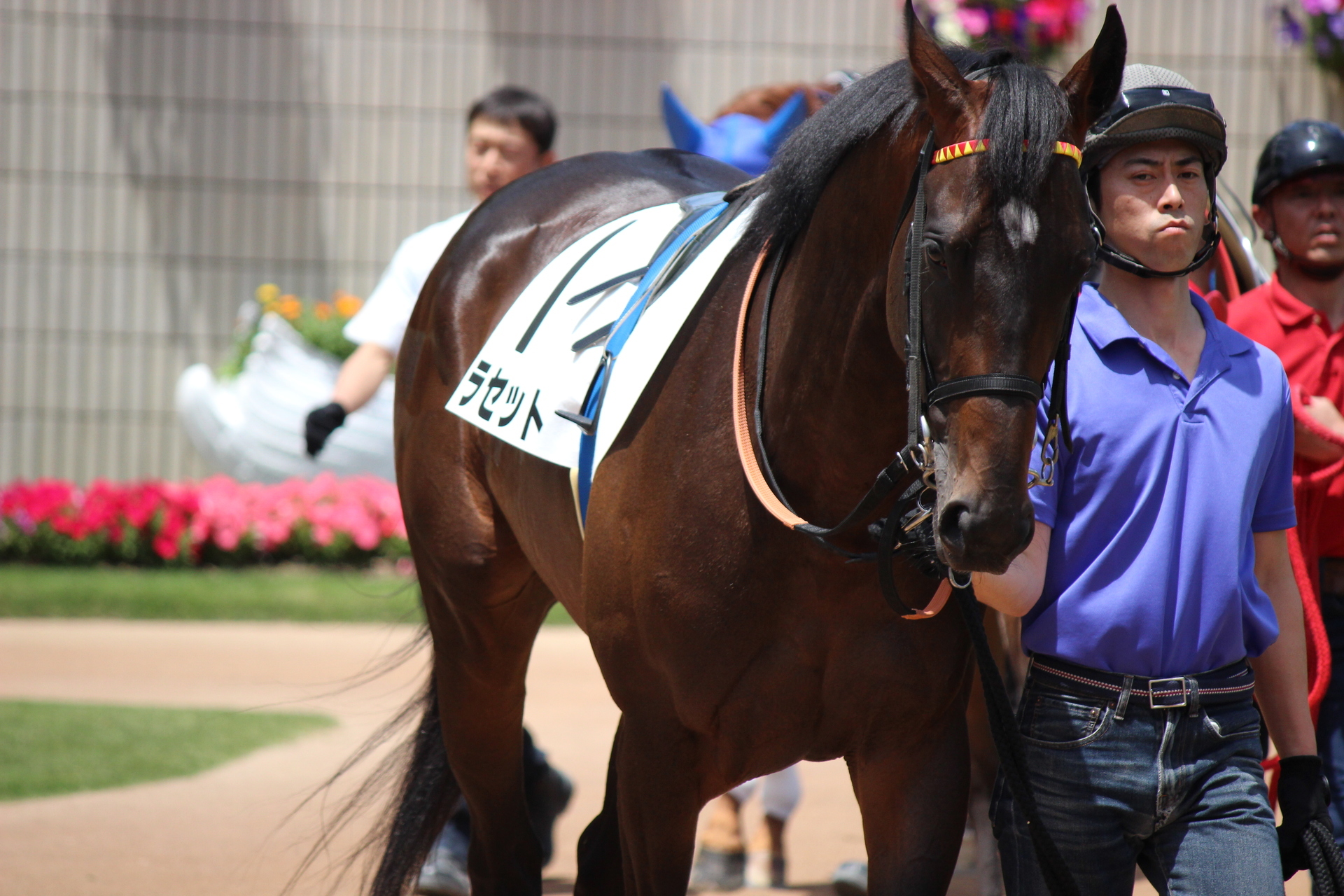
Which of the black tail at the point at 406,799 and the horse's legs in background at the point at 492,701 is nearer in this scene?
the horse's legs in background at the point at 492,701

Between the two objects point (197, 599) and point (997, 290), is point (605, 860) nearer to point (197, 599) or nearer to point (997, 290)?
point (997, 290)

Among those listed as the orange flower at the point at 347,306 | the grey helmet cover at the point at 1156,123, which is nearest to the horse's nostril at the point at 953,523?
the grey helmet cover at the point at 1156,123

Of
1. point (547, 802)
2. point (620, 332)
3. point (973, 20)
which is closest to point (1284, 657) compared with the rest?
point (620, 332)

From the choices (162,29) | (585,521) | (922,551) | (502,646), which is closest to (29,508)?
(162,29)

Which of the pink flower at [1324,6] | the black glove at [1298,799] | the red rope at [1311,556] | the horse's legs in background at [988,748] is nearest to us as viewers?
the black glove at [1298,799]

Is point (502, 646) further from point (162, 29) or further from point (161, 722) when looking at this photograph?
point (162, 29)

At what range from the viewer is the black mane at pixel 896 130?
172 centimetres

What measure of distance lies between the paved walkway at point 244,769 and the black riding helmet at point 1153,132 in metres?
2.33

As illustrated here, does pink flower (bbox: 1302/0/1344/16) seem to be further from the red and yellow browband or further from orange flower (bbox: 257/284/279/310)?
the red and yellow browband

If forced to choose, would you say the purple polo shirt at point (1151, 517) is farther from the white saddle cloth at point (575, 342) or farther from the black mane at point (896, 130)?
the white saddle cloth at point (575, 342)

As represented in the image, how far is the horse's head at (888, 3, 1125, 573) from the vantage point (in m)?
1.70

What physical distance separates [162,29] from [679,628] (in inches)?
355

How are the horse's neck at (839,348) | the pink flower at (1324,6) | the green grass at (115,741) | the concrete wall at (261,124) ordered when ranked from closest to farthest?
the horse's neck at (839,348) → the green grass at (115,741) → the pink flower at (1324,6) → the concrete wall at (261,124)

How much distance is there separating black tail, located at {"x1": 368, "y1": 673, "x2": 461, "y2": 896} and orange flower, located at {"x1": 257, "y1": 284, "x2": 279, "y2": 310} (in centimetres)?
652
